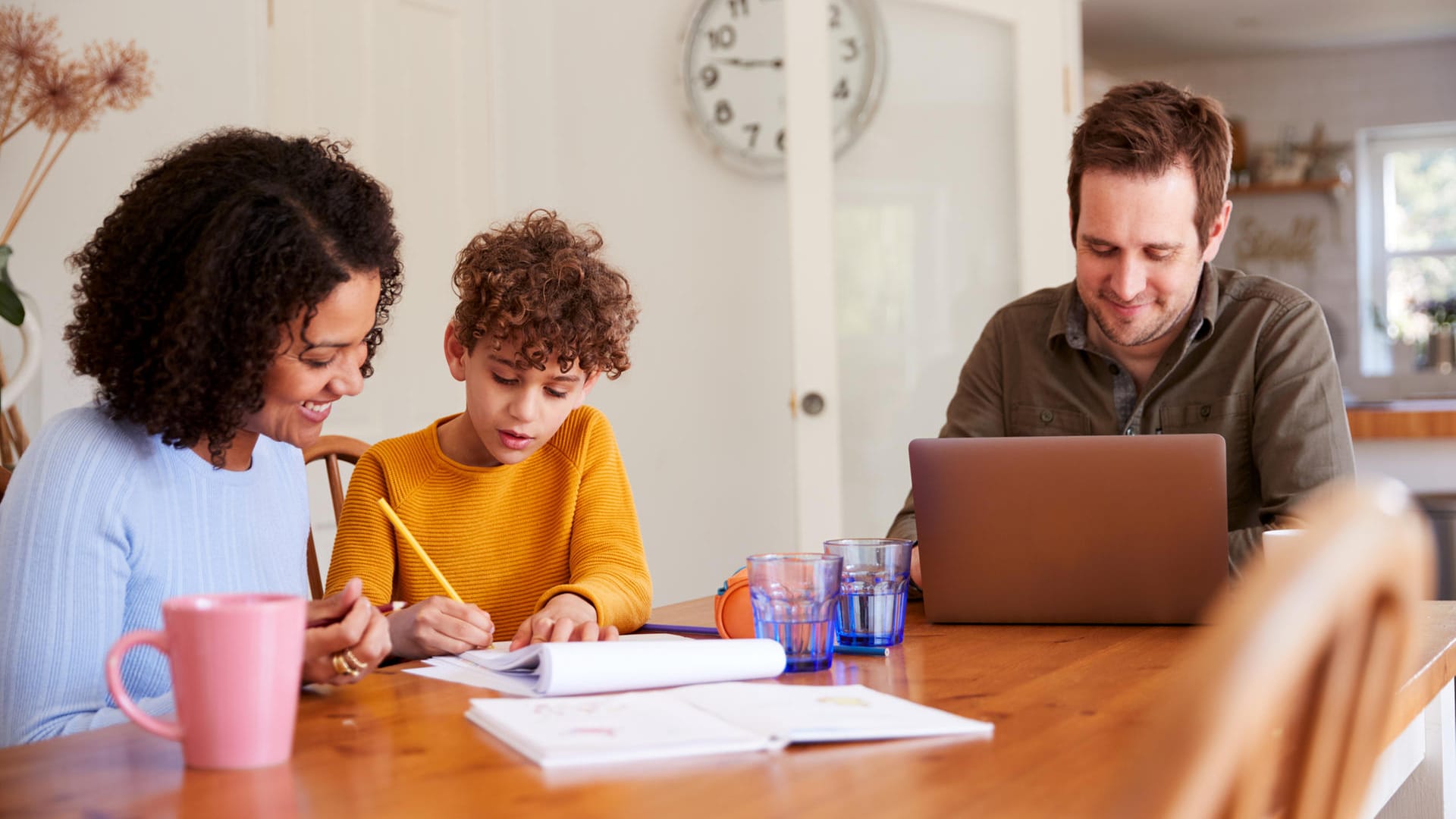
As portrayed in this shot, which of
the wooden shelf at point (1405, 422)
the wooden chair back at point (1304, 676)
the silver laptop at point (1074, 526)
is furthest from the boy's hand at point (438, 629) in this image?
the wooden shelf at point (1405, 422)

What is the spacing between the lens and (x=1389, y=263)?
6711 mm

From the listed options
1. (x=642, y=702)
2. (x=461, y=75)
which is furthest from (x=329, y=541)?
(x=642, y=702)

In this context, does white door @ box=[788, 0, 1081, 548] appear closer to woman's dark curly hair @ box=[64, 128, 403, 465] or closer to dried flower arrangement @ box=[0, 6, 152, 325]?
dried flower arrangement @ box=[0, 6, 152, 325]

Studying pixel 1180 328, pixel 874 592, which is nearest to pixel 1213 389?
pixel 1180 328

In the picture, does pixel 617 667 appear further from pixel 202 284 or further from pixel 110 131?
pixel 110 131

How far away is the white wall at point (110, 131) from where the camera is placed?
271cm

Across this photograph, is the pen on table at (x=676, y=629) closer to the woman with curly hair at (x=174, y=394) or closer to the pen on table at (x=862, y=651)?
→ the pen on table at (x=862, y=651)

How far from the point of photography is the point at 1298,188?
657 centimetres

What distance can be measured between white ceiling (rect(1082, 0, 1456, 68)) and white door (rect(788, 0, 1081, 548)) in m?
2.64

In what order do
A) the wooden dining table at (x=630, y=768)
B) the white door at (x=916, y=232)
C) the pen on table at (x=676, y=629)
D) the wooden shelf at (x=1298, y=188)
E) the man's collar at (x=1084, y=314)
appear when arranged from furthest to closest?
1. the wooden shelf at (x=1298, y=188)
2. the white door at (x=916, y=232)
3. the man's collar at (x=1084, y=314)
4. the pen on table at (x=676, y=629)
5. the wooden dining table at (x=630, y=768)

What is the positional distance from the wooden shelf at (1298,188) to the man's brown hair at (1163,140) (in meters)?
5.20

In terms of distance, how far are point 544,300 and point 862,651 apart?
20.5 inches

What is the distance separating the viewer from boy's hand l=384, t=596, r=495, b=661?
1102 millimetres

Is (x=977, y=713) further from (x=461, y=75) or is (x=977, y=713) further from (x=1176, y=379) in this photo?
(x=461, y=75)
